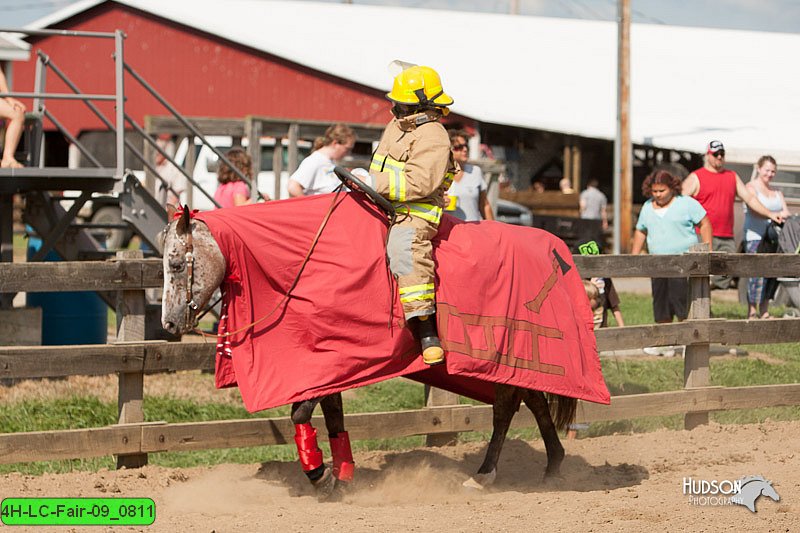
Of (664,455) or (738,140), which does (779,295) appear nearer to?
(738,140)

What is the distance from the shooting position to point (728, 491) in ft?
19.8

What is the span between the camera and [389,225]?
5.84 metres

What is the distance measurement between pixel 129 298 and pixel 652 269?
11.5 feet

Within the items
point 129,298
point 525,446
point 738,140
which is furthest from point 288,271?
point 738,140

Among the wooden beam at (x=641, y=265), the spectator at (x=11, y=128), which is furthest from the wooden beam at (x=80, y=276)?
the spectator at (x=11, y=128)

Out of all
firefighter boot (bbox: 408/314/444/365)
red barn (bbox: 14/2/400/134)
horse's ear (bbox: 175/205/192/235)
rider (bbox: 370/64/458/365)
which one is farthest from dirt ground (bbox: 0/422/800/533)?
red barn (bbox: 14/2/400/134)

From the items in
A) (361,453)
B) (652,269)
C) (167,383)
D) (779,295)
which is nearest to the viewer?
(361,453)

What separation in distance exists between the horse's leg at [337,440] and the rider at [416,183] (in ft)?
2.04

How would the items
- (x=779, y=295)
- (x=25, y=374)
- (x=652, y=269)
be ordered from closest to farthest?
(x=25, y=374) → (x=652, y=269) → (x=779, y=295)

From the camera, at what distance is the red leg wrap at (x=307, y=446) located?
5.85 m

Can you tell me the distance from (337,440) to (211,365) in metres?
1.05

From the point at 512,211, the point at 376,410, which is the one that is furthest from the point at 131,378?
the point at 512,211

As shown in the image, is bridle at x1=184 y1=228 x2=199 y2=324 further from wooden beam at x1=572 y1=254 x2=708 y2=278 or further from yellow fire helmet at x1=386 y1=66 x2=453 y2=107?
wooden beam at x1=572 y1=254 x2=708 y2=278

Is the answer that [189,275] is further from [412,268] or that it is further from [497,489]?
[497,489]
